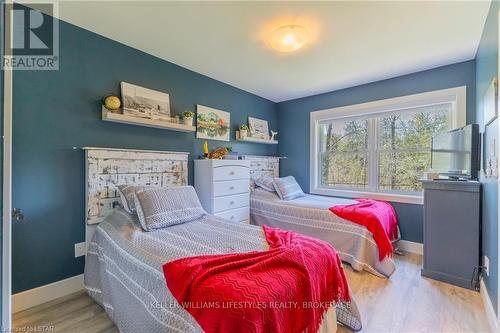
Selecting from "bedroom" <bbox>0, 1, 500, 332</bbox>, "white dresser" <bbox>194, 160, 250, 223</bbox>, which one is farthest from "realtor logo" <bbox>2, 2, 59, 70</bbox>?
"white dresser" <bbox>194, 160, 250, 223</bbox>

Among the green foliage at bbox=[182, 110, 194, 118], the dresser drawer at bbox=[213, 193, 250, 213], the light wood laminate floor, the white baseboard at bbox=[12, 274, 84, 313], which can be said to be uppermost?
the green foliage at bbox=[182, 110, 194, 118]

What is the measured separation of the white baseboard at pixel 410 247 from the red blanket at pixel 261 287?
7.25 feet

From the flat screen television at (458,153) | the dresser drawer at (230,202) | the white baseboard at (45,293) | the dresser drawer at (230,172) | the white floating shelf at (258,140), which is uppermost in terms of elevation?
the white floating shelf at (258,140)

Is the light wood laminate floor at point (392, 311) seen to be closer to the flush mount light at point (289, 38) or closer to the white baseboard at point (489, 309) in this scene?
the white baseboard at point (489, 309)

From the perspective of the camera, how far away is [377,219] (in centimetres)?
263

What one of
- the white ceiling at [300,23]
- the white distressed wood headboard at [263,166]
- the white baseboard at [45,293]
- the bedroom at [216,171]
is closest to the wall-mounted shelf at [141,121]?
the bedroom at [216,171]

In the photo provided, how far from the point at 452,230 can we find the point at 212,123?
295 centimetres

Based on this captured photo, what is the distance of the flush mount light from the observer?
210 cm

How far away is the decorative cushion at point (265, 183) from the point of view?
371cm

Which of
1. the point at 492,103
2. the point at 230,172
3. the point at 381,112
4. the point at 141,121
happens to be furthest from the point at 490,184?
the point at 141,121

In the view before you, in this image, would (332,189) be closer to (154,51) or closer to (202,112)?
(202,112)

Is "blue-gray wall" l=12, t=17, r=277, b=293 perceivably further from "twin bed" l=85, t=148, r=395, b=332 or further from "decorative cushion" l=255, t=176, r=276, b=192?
"decorative cushion" l=255, t=176, r=276, b=192

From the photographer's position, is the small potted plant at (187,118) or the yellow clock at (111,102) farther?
the small potted plant at (187,118)

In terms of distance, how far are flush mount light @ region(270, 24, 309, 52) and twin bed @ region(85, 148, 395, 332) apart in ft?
5.40
